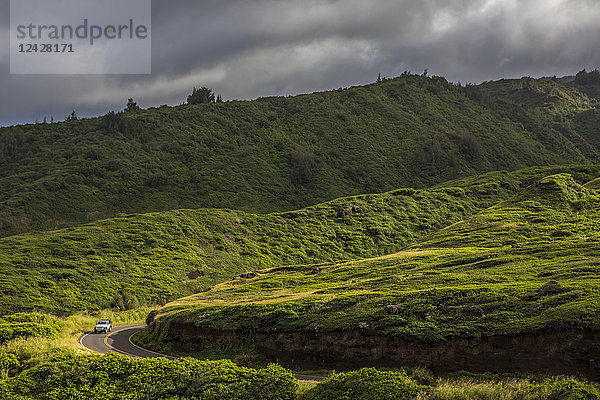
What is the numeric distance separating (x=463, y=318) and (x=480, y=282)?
7656mm

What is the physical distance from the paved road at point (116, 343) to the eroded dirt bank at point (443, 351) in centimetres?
664

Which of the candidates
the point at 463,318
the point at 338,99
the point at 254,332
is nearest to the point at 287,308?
the point at 254,332

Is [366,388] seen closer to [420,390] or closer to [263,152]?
[420,390]

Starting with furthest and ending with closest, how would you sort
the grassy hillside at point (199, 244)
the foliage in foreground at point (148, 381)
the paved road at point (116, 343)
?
1. the grassy hillside at point (199, 244)
2. the paved road at point (116, 343)
3. the foliage in foreground at point (148, 381)

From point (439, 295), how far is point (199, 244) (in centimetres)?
6021

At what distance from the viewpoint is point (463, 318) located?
943 inches

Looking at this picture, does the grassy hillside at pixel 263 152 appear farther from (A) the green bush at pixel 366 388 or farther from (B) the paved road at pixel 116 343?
(A) the green bush at pixel 366 388

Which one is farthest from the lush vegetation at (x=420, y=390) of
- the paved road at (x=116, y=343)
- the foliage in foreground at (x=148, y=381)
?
the paved road at (x=116, y=343)

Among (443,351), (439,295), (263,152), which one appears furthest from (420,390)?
(263,152)

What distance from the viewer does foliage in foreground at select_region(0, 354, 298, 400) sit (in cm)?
Result: 1748

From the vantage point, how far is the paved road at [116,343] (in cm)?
3356

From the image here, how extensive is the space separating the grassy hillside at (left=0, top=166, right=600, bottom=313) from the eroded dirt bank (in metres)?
36.5

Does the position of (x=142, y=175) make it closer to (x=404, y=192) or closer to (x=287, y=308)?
(x=404, y=192)

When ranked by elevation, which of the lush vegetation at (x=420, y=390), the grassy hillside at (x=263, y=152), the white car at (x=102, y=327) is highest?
the grassy hillside at (x=263, y=152)
